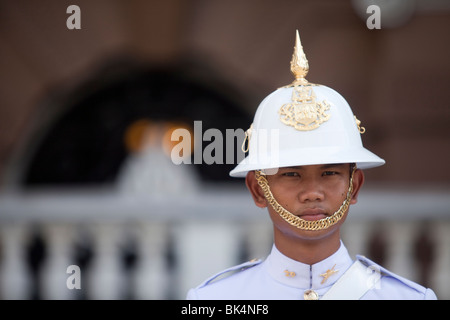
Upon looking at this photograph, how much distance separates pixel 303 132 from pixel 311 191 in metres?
0.16

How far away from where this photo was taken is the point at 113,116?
4941 millimetres

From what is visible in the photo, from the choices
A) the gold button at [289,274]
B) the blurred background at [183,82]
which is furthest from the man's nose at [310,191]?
the blurred background at [183,82]

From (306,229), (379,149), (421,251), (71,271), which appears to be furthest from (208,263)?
(306,229)

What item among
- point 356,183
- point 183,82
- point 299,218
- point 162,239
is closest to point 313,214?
point 299,218

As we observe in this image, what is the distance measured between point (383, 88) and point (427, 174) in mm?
637

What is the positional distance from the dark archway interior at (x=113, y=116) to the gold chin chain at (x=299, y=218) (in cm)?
287

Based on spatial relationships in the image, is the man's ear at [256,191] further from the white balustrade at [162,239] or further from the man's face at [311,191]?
the white balustrade at [162,239]

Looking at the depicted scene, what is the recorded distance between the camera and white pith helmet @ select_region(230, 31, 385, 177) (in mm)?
1929

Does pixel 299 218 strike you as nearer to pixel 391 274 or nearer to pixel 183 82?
pixel 391 274

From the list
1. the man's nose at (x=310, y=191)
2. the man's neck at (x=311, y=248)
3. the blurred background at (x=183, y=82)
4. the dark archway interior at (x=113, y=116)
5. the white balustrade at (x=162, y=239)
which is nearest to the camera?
the man's nose at (x=310, y=191)

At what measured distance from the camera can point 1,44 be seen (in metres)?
4.78

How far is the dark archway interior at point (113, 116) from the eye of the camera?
4.90 m

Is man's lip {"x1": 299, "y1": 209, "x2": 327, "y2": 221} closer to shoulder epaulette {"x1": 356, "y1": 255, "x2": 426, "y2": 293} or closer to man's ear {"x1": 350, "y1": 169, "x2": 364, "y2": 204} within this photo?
man's ear {"x1": 350, "y1": 169, "x2": 364, "y2": 204}

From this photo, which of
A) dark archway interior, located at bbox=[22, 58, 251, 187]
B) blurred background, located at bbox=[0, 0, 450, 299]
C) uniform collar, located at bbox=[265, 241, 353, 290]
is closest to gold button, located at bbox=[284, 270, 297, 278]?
uniform collar, located at bbox=[265, 241, 353, 290]
